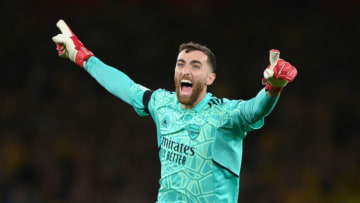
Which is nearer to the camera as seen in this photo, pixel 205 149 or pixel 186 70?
pixel 205 149

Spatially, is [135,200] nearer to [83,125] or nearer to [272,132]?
[83,125]

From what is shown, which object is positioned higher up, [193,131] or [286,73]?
[286,73]

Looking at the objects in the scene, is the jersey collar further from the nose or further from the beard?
the nose

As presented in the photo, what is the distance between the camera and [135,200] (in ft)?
21.2

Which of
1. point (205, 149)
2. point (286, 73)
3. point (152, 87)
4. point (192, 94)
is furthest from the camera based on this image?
point (152, 87)

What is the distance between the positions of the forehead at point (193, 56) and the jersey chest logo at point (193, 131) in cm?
41

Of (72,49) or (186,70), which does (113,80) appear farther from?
(186,70)

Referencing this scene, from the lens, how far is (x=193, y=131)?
10.6 ft

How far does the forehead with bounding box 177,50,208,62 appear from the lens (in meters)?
3.37

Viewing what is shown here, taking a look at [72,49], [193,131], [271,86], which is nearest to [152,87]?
[72,49]

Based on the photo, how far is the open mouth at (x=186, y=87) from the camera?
332 cm

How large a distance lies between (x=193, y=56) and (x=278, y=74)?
71cm
